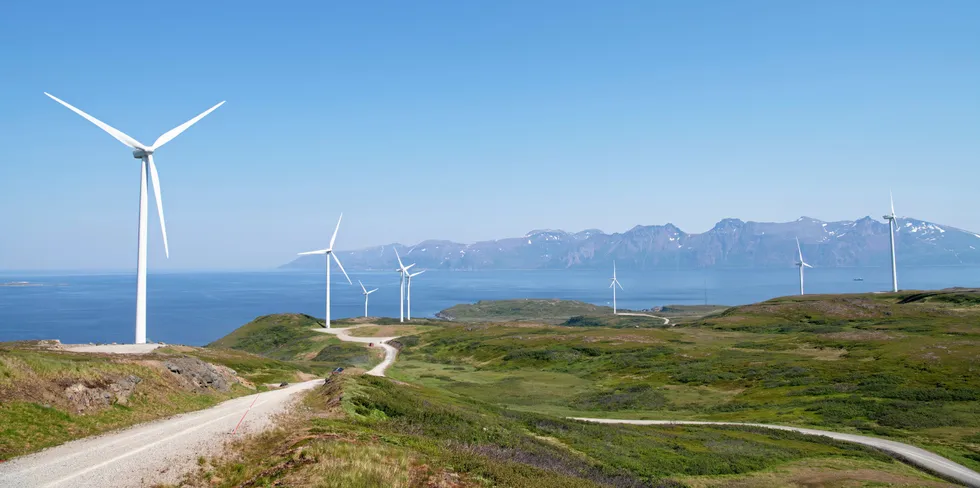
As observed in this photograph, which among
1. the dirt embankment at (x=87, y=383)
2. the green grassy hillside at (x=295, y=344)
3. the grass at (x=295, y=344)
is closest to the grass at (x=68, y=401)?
the dirt embankment at (x=87, y=383)

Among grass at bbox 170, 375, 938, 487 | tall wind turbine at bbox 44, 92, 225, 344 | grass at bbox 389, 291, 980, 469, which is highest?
tall wind turbine at bbox 44, 92, 225, 344

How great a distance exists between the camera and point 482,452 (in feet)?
75.8

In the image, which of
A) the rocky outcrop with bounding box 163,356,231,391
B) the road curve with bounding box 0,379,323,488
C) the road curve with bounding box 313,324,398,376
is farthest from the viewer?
the road curve with bounding box 313,324,398,376

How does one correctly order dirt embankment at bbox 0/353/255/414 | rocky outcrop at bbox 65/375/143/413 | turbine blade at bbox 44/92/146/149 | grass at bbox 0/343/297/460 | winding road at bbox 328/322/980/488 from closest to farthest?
grass at bbox 0/343/297/460, dirt embankment at bbox 0/353/255/414, rocky outcrop at bbox 65/375/143/413, winding road at bbox 328/322/980/488, turbine blade at bbox 44/92/146/149

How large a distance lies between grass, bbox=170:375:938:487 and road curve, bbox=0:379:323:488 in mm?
1145

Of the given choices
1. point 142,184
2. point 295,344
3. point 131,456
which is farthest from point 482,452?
point 295,344

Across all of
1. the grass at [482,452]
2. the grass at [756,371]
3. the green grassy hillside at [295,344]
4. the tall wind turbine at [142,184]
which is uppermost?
the tall wind turbine at [142,184]

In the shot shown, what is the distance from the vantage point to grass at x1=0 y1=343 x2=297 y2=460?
70.7 ft

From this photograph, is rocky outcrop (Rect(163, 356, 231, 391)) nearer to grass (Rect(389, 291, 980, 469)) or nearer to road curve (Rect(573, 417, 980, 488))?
grass (Rect(389, 291, 980, 469))

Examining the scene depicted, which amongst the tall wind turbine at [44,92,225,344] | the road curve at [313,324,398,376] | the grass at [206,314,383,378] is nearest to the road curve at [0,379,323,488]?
the tall wind turbine at [44,92,225,344]

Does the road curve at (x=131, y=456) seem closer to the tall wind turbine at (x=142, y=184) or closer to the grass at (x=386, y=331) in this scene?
the tall wind turbine at (x=142, y=184)

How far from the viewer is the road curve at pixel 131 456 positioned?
55.1ft

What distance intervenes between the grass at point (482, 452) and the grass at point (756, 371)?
38.8 ft

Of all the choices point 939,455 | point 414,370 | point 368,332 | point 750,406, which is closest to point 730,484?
point 939,455
